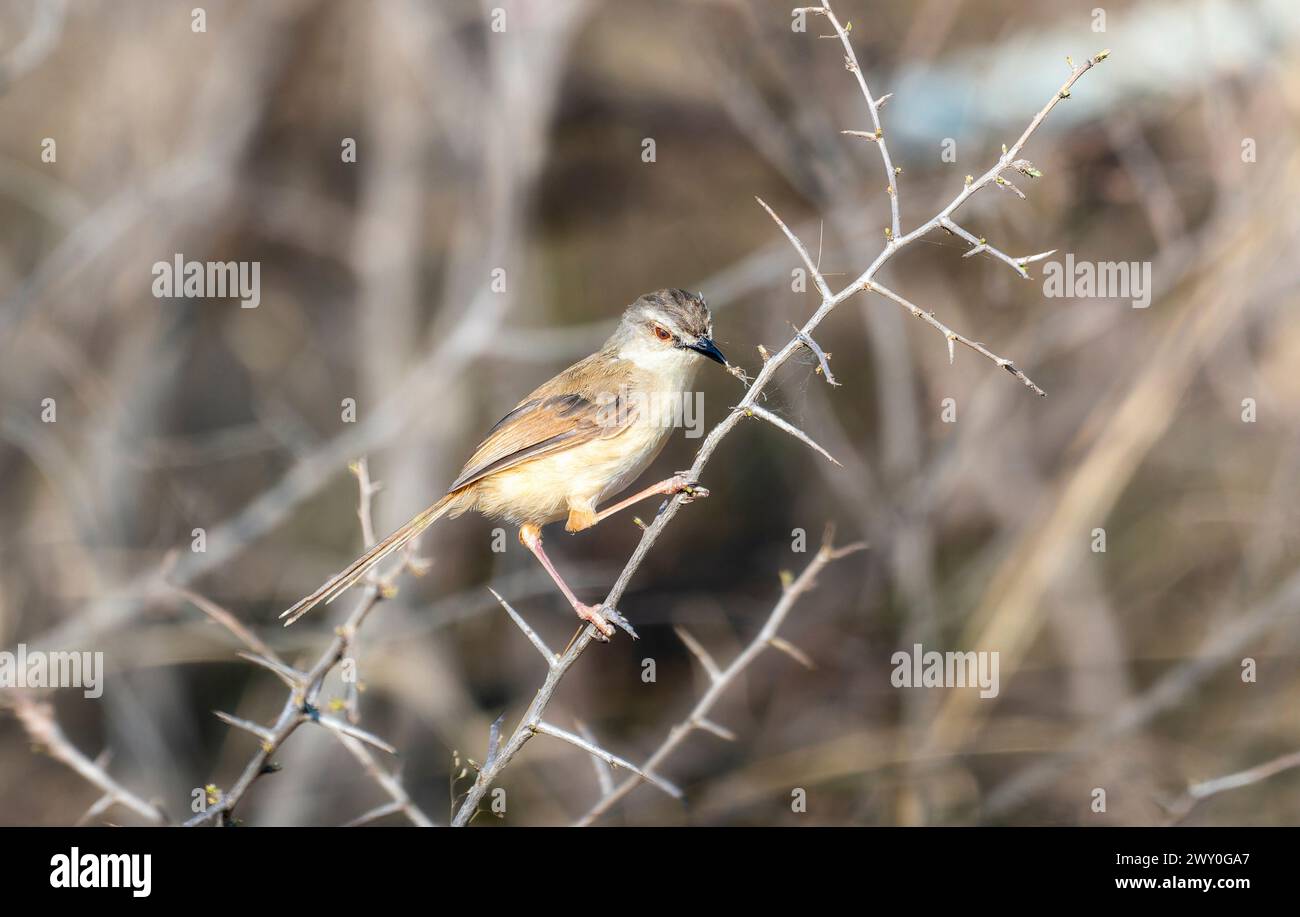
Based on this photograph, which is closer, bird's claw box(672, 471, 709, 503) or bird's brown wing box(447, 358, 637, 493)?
bird's claw box(672, 471, 709, 503)

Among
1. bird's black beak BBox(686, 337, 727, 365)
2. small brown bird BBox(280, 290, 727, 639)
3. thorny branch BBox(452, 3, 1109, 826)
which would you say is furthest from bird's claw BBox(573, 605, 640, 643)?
bird's black beak BBox(686, 337, 727, 365)

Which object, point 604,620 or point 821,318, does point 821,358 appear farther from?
point 604,620

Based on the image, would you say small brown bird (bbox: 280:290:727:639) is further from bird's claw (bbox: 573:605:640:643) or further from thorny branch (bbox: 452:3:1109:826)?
thorny branch (bbox: 452:3:1109:826)

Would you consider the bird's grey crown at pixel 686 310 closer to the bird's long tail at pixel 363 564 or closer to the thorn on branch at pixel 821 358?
the bird's long tail at pixel 363 564

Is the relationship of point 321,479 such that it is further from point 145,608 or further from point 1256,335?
point 1256,335

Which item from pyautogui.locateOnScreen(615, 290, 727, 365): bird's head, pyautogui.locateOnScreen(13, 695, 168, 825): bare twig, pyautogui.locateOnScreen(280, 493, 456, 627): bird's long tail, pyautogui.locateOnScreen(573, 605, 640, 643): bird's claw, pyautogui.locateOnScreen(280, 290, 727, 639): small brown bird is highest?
pyautogui.locateOnScreen(615, 290, 727, 365): bird's head

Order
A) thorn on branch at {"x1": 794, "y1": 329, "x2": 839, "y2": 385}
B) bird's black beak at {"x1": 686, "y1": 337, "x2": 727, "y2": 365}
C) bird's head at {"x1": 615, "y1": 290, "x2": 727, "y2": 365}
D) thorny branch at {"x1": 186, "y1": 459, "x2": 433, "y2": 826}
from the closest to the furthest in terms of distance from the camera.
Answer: thorny branch at {"x1": 186, "y1": 459, "x2": 433, "y2": 826} → thorn on branch at {"x1": 794, "y1": 329, "x2": 839, "y2": 385} → bird's black beak at {"x1": 686, "y1": 337, "x2": 727, "y2": 365} → bird's head at {"x1": 615, "y1": 290, "x2": 727, "y2": 365}
